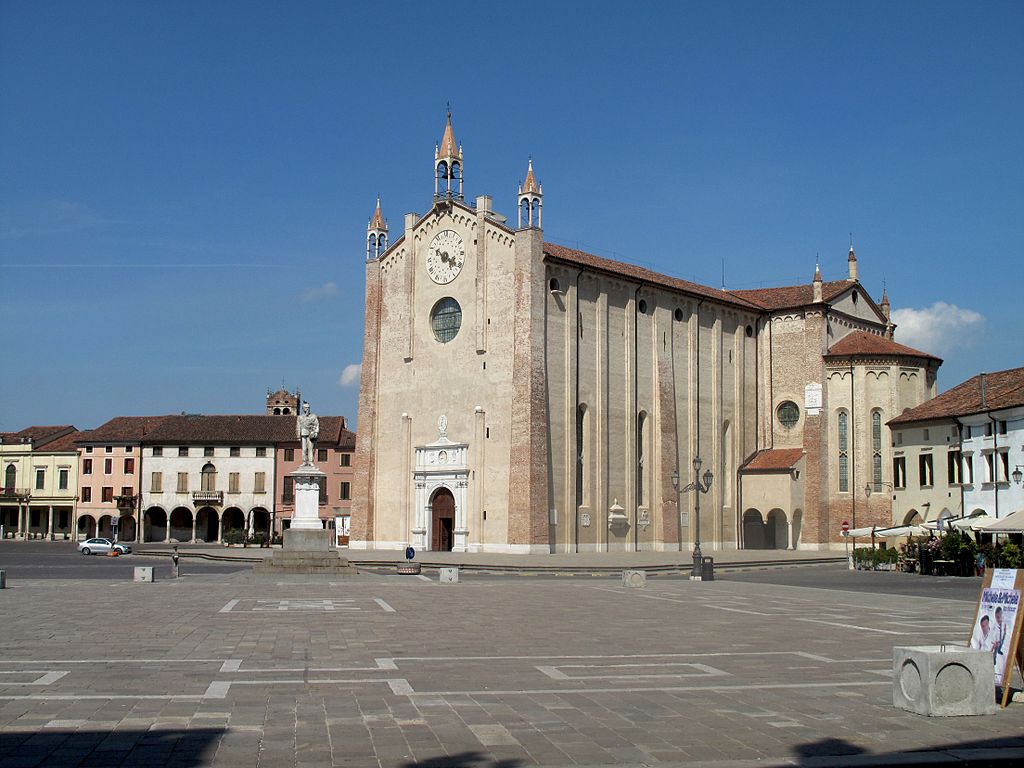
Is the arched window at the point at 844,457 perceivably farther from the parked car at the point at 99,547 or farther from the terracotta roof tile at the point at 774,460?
the parked car at the point at 99,547

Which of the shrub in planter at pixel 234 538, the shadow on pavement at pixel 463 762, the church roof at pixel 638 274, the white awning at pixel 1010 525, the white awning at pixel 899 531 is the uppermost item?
the church roof at pixel 638 274

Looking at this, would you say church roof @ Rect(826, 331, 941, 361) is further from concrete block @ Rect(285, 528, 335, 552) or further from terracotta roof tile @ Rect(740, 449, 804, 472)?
concrete block @ Rect(285, 528, 335, 552)

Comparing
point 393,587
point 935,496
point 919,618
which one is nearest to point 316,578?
point 393,587

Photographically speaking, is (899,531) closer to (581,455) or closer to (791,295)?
(581,455)

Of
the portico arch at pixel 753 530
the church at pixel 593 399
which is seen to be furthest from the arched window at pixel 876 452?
the portico arch at pixel 753 530

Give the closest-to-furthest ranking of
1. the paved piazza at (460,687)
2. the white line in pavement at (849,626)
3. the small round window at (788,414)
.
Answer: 1. the paved piazza at (460,687)
2. the white line in pavement at (849,626)
3. the small round window at (788,414)

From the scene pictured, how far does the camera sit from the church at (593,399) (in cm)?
5434

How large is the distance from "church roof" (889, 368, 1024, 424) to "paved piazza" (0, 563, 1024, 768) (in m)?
25.0

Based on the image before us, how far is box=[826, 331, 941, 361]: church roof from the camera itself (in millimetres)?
64438

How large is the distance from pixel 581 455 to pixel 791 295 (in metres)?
22.9

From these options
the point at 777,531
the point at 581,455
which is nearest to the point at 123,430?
the point at 581,455

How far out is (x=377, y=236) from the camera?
2566 inches

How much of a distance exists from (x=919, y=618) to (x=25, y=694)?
56.1ft

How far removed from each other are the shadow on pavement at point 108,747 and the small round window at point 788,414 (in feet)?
201
